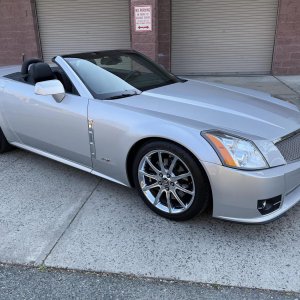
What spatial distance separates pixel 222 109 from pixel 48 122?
1.77 meters

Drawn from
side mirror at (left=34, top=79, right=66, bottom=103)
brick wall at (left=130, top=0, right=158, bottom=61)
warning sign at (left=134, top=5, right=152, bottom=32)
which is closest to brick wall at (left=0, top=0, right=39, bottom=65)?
brick wall at (left=130, top=0, right=158, bottom=61)

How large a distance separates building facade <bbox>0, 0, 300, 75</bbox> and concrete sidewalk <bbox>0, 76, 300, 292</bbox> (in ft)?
21.2

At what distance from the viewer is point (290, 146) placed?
284 cm

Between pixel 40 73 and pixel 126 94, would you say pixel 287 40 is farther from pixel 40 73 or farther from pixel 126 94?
pixel 40 73

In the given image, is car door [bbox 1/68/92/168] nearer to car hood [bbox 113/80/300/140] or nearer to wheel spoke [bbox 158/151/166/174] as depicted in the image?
car hood [bbox 113/80/300/140]

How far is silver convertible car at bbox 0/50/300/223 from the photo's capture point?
2607 mm

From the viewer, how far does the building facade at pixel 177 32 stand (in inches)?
388

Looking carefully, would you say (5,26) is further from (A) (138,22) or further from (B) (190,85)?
(B) (190,85)

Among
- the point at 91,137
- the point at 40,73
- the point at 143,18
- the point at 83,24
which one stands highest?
the point at 143,18

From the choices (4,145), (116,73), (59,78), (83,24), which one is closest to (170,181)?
(116,73)

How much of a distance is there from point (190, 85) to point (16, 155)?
2485 millimetres

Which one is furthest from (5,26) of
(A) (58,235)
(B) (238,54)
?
(A) (58,235)

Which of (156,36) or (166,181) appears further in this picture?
(156,36)

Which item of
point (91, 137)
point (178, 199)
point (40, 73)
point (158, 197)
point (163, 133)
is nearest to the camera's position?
point (163, 133)
